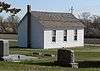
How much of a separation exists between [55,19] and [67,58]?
29721 millimetres

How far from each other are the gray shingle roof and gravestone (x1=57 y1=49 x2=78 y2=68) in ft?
80.9

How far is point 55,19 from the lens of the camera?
55594 millimetres

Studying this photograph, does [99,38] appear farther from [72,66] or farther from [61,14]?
[72,66]

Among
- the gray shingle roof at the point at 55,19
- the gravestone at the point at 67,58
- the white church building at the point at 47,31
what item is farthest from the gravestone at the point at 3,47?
the gray shingle roof at the point at 55,19

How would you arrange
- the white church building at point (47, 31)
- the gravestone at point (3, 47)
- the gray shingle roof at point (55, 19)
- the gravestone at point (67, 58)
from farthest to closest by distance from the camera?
the gray shingle roof at point (55, 19)
the white church building at point (47, 31)
the gravestone at point (3, 47)
the gravestone at point (67, 58)

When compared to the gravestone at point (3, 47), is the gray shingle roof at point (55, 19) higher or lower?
higher

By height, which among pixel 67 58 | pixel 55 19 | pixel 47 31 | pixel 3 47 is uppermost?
pixel 55 19

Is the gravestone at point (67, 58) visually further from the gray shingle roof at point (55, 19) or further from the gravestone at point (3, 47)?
the gray shingle roof at point (55, 19)

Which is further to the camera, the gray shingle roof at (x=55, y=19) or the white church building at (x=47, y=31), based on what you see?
the gray shingle roof at (x=55, y=19)

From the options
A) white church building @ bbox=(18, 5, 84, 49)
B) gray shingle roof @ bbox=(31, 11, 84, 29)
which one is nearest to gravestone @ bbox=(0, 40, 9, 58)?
white church building @ bbox=(18, 5, 84, 49)

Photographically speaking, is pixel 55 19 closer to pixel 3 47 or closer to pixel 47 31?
pixel 47 31

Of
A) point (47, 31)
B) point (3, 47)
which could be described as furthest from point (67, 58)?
point (47, 31)

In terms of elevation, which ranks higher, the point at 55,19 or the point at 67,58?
the point at 55,19

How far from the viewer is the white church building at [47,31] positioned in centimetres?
5178
